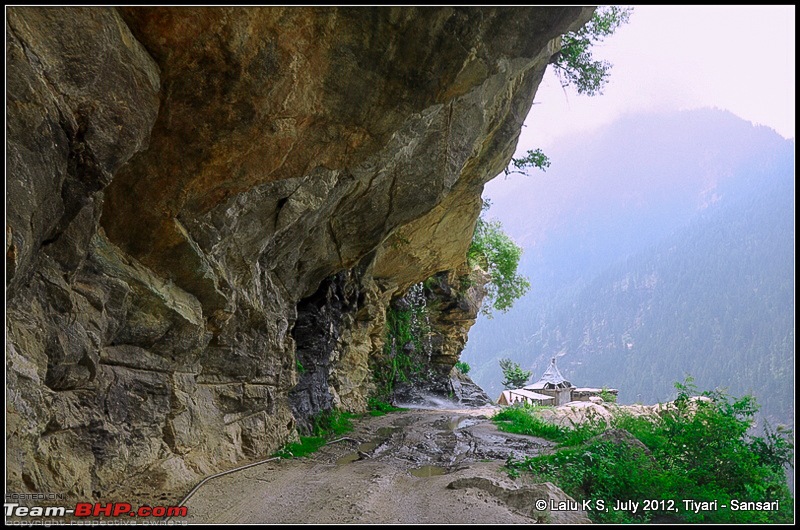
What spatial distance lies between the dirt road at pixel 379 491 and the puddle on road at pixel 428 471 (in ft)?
0.07

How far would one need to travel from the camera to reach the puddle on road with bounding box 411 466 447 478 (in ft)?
30.2

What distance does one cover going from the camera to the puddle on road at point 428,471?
30.2ft

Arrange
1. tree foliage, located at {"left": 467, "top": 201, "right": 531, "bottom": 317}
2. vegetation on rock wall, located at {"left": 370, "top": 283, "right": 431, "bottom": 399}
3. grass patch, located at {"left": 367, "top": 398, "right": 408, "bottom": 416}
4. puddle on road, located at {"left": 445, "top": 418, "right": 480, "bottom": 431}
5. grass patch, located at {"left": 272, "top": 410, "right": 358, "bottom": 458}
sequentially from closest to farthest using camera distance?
grass patch, located at {"left": 272, "top": 410, "right": 358, "bottom": 458} < puddle on road, located at {"left": 445, "top": 418, "right": 480, "bottom": 431} < grass patch, located at {"left": 367, "top": 398, "right": 408, "bottom": 416} < vegetation on rock wall, located at {"left": 370, "top": 283, "right": 431, "bottom": 399} < tree foliage, located at {"left": 467, "top": 201, "right": 531, "bottom": 317}

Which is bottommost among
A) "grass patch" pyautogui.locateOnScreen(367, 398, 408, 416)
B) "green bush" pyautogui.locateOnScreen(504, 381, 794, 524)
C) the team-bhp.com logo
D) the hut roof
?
"grass patch" pyautogui.locateOnScreen(367, 398, 408, 416)

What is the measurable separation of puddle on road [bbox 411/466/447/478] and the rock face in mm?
3619

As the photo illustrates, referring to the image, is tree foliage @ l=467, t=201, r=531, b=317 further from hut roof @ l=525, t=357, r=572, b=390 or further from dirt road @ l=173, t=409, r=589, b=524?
dirt road @ l=173, t=409, r=589, b=524

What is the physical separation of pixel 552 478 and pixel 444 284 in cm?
2400

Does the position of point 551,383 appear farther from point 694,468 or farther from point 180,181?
point 180,181

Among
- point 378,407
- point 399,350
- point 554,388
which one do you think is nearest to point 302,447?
point 378,407

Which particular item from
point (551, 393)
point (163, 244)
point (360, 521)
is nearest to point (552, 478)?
point (360, 521)

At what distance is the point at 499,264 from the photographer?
34.2 metres

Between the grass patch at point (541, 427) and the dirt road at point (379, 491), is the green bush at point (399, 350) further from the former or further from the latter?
the dirt road at point (379, 491)

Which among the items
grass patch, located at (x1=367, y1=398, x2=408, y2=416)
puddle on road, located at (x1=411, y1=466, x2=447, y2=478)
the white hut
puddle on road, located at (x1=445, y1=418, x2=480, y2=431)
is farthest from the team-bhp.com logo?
the white hut

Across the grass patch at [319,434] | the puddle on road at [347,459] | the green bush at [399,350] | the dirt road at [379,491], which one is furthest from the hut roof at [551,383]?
the puddle on road at [347,459]
